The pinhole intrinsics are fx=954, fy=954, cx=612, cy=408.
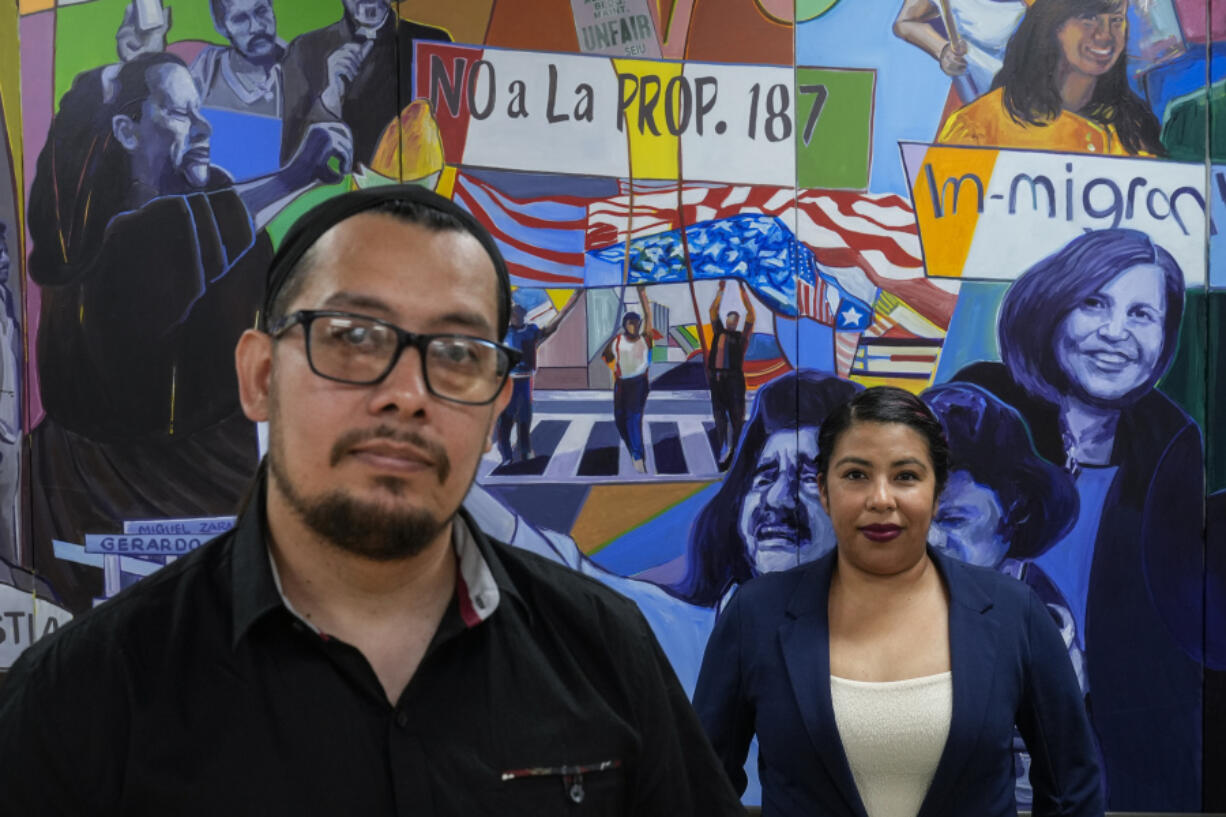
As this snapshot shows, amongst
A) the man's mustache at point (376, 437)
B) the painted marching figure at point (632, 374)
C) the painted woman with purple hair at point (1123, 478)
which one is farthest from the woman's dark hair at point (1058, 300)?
the man's mustache at point (376, 437)

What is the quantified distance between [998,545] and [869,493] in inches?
29.6

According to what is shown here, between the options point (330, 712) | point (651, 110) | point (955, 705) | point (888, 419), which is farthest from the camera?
point (651, 110)

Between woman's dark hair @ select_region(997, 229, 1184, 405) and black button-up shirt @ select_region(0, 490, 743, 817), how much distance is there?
72.0 inches

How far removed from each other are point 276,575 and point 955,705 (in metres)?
1.40

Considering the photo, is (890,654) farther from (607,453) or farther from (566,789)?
(566,789)

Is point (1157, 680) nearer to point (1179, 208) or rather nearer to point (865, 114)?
point (1179, 208)

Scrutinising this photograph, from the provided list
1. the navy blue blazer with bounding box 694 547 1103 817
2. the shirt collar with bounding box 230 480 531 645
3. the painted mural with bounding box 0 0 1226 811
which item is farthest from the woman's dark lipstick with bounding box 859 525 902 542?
the shirt collar with bounding box 230 480 531 645

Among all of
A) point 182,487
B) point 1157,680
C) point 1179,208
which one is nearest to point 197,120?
point 182,487

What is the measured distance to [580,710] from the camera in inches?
43.1

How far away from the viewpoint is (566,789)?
1.06m

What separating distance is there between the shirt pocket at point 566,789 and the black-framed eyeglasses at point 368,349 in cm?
42

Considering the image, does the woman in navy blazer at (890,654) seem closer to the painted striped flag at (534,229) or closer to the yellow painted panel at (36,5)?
the painted striped flag at (534,229)

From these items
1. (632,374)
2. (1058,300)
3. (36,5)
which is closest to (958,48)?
(1058,300)

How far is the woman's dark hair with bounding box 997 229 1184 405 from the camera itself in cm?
262
